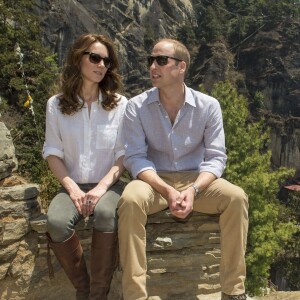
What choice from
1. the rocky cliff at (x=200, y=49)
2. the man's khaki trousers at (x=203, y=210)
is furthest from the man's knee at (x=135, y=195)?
the rocky cliff at (x=200, y=49)

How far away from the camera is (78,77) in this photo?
380 cm

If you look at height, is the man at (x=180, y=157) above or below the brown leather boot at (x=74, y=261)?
above

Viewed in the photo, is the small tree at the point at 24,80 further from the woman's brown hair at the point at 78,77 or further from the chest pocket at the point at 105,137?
the chest pocket at the point at 105,137

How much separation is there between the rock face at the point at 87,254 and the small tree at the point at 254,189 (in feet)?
39.2

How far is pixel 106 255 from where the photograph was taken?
322cm

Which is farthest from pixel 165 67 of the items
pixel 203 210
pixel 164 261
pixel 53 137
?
pixel 164 261

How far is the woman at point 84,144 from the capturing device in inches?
131

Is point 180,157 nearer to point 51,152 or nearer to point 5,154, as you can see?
point 51,152

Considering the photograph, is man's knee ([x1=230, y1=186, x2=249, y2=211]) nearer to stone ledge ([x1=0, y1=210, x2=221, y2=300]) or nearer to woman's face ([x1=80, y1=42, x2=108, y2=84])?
stone ledge ([x1=0, y1=210, x2=221, y2=300])

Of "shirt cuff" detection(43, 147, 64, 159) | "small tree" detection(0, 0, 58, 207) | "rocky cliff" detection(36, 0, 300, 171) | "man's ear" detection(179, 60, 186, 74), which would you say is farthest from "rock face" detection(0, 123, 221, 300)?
"rocky cliff" detection(36, 0, 300, 171)

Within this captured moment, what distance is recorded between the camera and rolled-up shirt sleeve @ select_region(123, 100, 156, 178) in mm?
3490

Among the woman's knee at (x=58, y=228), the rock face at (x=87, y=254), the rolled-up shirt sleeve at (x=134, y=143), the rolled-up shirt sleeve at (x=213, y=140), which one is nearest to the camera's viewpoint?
the woman's knee at (x=58, y=228)

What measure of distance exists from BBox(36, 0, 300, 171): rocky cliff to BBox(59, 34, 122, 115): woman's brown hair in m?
39.8

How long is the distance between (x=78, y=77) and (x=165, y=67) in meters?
0.80
